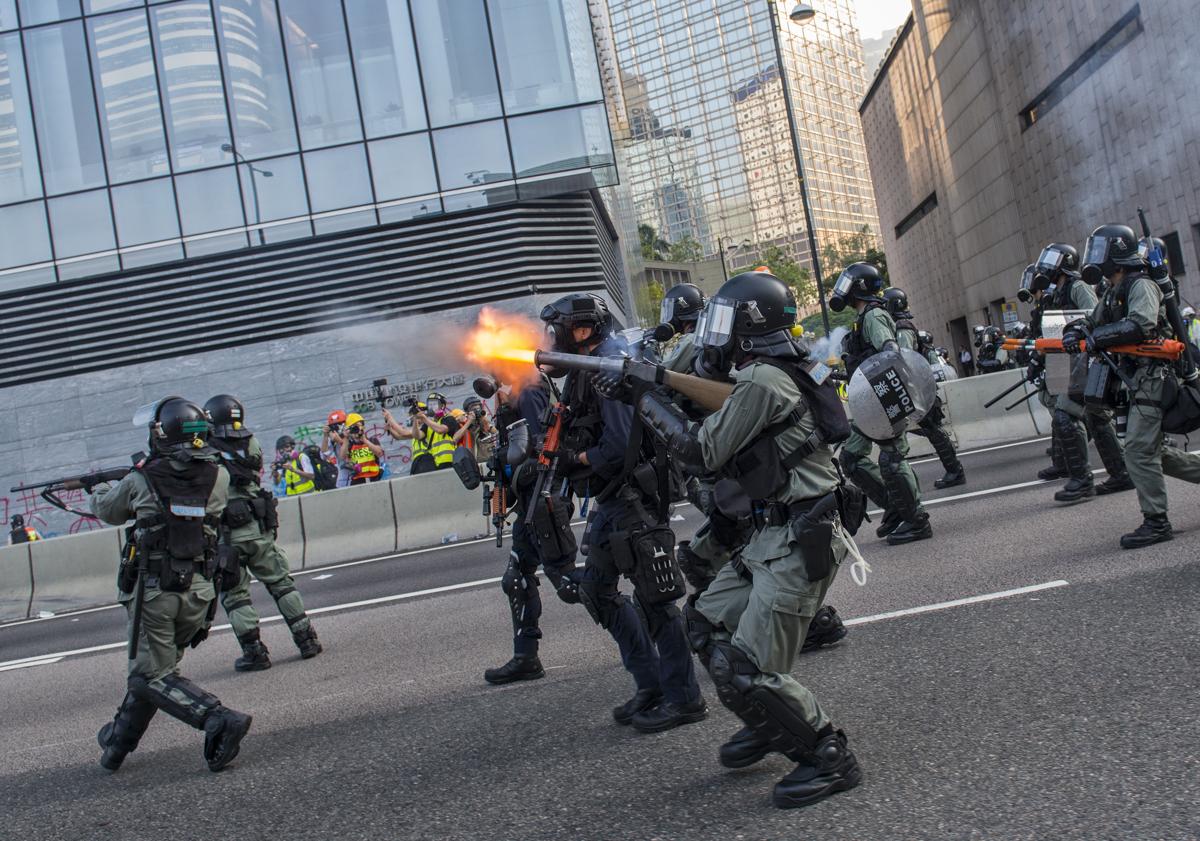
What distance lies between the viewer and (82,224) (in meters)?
21.7

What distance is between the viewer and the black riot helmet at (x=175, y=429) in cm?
548

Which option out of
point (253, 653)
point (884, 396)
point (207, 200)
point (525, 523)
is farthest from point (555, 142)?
point (525, 523)

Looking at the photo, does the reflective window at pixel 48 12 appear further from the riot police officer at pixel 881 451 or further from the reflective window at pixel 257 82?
the riot police officer at pixel 881 451

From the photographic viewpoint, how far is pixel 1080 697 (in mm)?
4238

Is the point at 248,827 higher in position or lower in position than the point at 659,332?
lower

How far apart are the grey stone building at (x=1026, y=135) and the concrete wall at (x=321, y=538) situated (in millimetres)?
18810

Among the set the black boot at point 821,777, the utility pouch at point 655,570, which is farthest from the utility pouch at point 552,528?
the black boot at point 821,777

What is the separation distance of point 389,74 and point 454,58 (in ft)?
4.30

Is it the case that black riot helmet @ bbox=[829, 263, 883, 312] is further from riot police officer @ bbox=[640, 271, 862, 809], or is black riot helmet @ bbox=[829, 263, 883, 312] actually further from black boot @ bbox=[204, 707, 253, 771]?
black boot @ bbox=[204, 707, 253, 771]

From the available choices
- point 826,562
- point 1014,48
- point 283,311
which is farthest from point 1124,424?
point 1014,48

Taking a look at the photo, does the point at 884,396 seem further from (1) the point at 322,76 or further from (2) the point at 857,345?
(1) the point at 322,76

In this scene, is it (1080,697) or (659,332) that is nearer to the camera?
(1080,697)

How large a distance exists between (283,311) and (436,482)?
9721 mm

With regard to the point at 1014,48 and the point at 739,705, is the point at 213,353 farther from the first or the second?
the point at 1014,48
